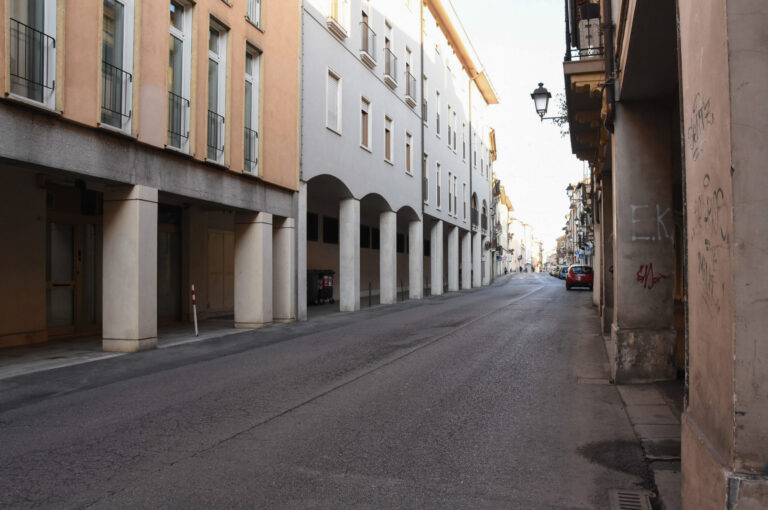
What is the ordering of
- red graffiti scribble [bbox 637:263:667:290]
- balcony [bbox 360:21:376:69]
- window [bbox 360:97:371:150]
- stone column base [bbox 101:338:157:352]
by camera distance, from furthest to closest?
window [bbox 360:97:371:150], balcony [bbox 360:21:376:69], stone column base [bbox 101:338:157:352], red graffiti scribble [bbox 637:263:667:290]

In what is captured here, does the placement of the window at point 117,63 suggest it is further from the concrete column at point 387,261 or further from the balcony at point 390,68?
the concrete column at point 387,261


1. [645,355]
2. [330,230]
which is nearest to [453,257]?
[330,230]

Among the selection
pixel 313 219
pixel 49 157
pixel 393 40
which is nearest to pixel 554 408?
pixel 49 157

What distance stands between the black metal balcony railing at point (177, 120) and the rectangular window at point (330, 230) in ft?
46.5

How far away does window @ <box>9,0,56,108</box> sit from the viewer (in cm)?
878

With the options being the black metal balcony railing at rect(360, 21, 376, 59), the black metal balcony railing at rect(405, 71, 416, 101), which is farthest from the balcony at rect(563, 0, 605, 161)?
the black metal balcony railing at rect(405, 71, 416, 101)

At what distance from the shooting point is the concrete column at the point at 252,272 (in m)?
14.8

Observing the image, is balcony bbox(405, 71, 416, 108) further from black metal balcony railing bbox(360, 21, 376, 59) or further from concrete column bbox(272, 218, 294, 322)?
concrete column bbox(272, 218, 294, 322)

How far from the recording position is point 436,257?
31266mm

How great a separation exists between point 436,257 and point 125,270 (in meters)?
21.8

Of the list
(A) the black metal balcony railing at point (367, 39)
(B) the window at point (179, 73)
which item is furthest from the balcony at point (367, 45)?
(B) the window at point (179, 73)

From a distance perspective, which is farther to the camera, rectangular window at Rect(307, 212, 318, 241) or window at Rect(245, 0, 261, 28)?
rectangular window at Rect(307, 212, 318, 241)

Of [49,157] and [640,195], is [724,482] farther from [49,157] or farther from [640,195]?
[49,157]

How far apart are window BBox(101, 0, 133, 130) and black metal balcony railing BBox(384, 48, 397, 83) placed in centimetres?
1403
